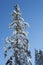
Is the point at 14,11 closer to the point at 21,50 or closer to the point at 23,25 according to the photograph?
the point at 23,25

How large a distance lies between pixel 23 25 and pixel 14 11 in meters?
2.29

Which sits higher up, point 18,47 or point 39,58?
point 39,58

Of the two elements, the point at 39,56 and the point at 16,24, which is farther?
the point at 39,56

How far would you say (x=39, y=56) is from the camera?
4136 inches

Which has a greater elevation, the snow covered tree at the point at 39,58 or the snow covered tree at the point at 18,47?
the snow covered tree at the point at 39,58

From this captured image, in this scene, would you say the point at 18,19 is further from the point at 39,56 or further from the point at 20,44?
the point at 39,56

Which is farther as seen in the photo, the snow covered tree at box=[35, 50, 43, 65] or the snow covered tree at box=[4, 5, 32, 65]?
the snow covered tree at box=[35, 50, 43, 65]

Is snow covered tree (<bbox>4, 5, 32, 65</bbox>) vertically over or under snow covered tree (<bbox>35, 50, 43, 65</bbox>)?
under

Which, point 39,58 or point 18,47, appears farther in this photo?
point 39,58

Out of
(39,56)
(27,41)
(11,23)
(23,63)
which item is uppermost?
(39,56)

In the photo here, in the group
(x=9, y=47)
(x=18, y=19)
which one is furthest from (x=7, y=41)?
(x=18, y=19)

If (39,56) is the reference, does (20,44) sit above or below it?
below

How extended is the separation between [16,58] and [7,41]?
2.57 meters

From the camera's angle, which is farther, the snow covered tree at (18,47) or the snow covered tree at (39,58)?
the snow covered tree at (39,58)
